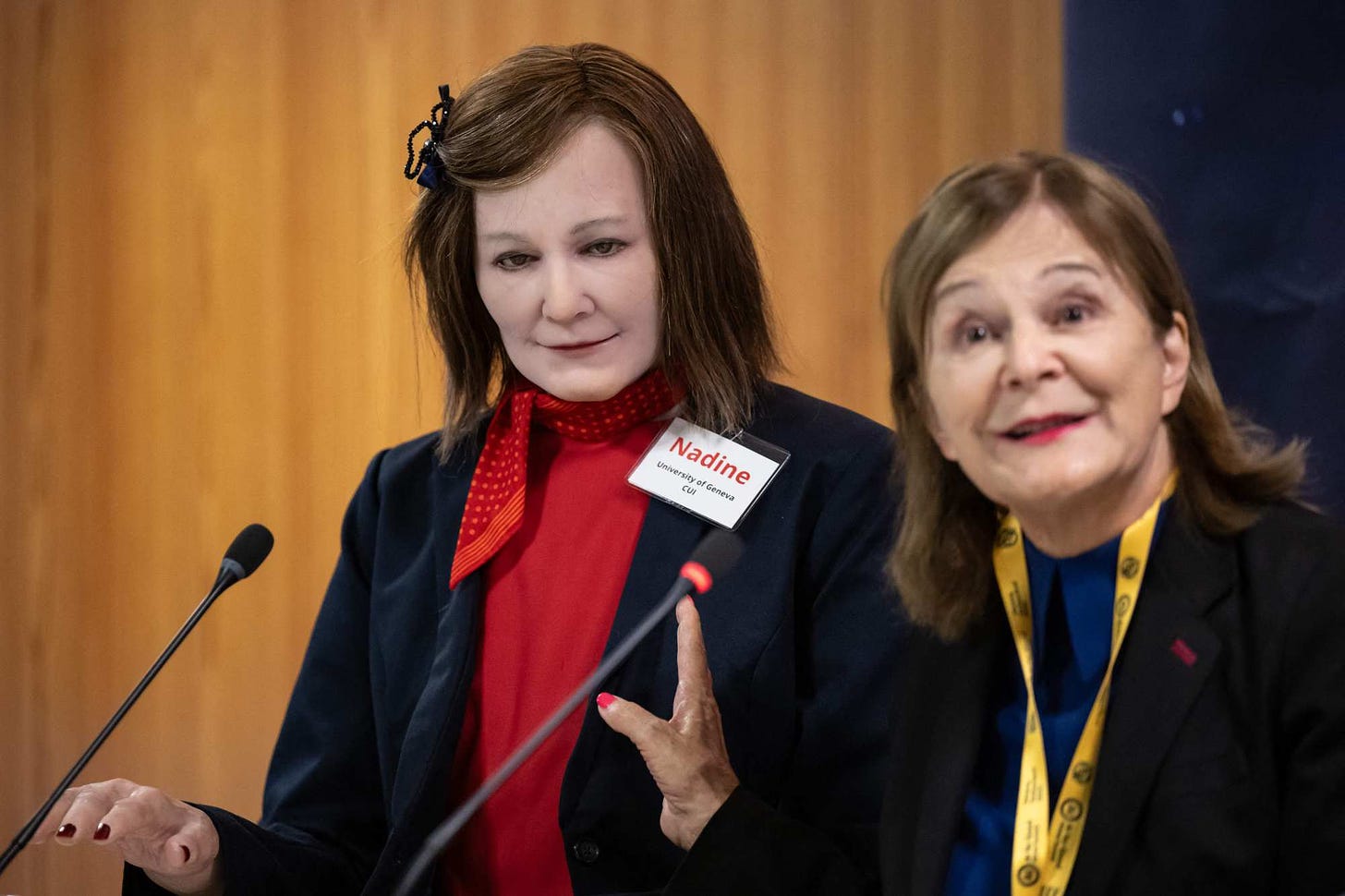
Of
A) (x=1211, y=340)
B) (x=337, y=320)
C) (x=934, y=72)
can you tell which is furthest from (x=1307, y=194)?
(x=337, y=320)

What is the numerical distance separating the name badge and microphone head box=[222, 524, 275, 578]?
43 centimetres

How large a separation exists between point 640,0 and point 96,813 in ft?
6.30

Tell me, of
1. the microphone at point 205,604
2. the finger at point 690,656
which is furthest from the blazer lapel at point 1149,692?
the microphone at point 205,604

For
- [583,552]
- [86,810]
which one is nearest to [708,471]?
[583,552]

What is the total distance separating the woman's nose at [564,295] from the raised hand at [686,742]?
1.16ft

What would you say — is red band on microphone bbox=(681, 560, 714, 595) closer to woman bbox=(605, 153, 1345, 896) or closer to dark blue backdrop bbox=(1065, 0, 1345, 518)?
woman bbox=(605, 153, 1345, 896)

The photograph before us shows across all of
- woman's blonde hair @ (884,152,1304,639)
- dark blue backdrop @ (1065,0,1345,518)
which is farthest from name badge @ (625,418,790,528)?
dark blue backdrop @ (1065,0,1345,518)

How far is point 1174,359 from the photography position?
4.15 ft

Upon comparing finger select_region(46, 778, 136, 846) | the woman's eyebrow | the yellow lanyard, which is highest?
the woman's eyebrow

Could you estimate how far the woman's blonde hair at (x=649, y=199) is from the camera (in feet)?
5.73

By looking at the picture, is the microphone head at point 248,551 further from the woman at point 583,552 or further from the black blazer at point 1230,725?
the black blazer at point 1230,725

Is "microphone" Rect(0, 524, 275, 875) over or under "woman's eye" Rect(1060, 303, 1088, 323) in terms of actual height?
under

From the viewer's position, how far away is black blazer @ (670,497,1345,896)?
1.15 meters

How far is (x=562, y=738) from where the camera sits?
1.76 metres
